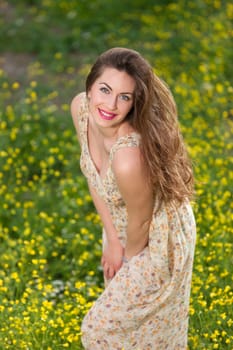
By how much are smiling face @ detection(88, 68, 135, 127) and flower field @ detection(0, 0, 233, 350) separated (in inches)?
41.4

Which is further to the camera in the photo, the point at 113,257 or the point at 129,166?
the point at 113,257

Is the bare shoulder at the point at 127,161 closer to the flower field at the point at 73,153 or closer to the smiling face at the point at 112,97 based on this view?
the smiling face at the point at 112,97

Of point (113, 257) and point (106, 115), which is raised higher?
point (106, 115)

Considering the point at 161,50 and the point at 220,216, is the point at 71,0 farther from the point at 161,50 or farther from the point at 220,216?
the point at 220,216

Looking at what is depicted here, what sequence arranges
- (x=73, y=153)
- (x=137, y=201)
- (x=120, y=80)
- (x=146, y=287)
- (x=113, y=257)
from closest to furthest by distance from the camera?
(x=120, y=80) < (x=137, y=201) < (x=146, y=287) < (x=113, y=257) < (x=73, y=153)

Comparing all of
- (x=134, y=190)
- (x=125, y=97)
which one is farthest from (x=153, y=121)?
(x=134, y=190)

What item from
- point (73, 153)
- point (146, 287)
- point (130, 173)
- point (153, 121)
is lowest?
point (73, 153)

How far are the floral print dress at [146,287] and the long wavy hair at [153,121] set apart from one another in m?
0.13

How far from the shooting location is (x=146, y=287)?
130 inches

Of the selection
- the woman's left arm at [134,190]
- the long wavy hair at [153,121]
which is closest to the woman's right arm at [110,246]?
the woman's left arm at [134,190]

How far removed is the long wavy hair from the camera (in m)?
2.94

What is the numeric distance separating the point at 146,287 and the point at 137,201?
0.47 m

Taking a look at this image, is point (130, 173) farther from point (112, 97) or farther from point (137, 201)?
point (112, 97)

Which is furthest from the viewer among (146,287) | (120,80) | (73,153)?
(73,153)
